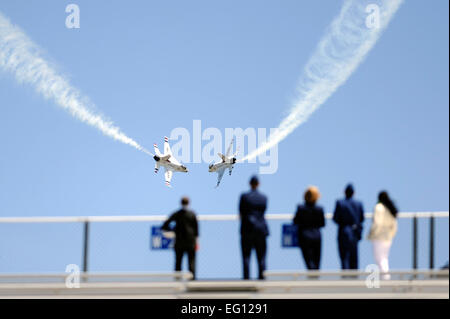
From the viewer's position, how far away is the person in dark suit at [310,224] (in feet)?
62.6

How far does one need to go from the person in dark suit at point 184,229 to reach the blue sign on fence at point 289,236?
7.15 ft

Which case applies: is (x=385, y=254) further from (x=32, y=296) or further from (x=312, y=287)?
(x=32, y=296)

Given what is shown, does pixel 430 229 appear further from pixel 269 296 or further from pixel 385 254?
pixel 269 296

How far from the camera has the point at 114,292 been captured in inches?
763

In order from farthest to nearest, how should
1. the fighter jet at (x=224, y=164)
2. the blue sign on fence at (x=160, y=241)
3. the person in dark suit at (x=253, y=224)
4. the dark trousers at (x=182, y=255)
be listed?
the fighter jet at (x=224, y=164), the blue sign on fence at (x=160, y=241), the dark trousers at (x=182, y=255), the person in dark suit at (x=253, y=224)

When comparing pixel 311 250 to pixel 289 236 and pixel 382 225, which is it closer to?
pixel 289 236

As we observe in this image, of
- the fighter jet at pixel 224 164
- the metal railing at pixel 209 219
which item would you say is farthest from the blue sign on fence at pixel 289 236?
the fighter jet at pixel 224 164

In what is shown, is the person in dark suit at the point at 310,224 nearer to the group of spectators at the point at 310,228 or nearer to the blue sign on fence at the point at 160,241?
the group of spectators at the point at 310,228

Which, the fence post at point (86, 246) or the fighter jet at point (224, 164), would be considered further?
the fighter jet at point (224, 164)

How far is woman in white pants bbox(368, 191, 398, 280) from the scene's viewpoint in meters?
19.5
